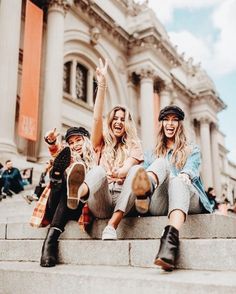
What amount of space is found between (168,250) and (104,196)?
36.9 inches

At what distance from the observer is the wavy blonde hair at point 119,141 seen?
3.63 m

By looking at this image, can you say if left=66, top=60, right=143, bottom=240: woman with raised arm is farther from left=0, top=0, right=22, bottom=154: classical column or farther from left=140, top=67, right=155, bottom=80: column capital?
left=140, top=67, right=155, bottom=80: column capital

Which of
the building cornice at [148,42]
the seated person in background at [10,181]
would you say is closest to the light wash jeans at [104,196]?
the seated person in background at [10,181]

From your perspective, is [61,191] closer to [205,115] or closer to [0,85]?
[0,85]

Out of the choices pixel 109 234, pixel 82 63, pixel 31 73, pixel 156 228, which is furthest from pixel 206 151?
pixel 109 234

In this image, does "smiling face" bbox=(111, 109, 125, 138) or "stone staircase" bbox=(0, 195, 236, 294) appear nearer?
"stone staircase" bbox=(0, 195, 236, 294)

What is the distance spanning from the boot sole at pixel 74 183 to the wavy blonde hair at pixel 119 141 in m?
0.60

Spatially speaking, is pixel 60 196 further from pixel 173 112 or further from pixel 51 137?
pixel 173 112

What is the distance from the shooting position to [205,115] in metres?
28.4

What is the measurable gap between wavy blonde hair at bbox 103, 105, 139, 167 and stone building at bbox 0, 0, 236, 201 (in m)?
8.13

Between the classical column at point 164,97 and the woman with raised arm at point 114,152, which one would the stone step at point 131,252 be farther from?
the classical column at point 164,97

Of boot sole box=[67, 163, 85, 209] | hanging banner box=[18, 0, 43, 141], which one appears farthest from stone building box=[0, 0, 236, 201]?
boot sole box=[67, 163, 85, 209]

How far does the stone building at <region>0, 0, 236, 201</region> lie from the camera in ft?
40.1

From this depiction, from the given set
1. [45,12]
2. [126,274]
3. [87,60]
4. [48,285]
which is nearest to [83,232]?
[48,285]
